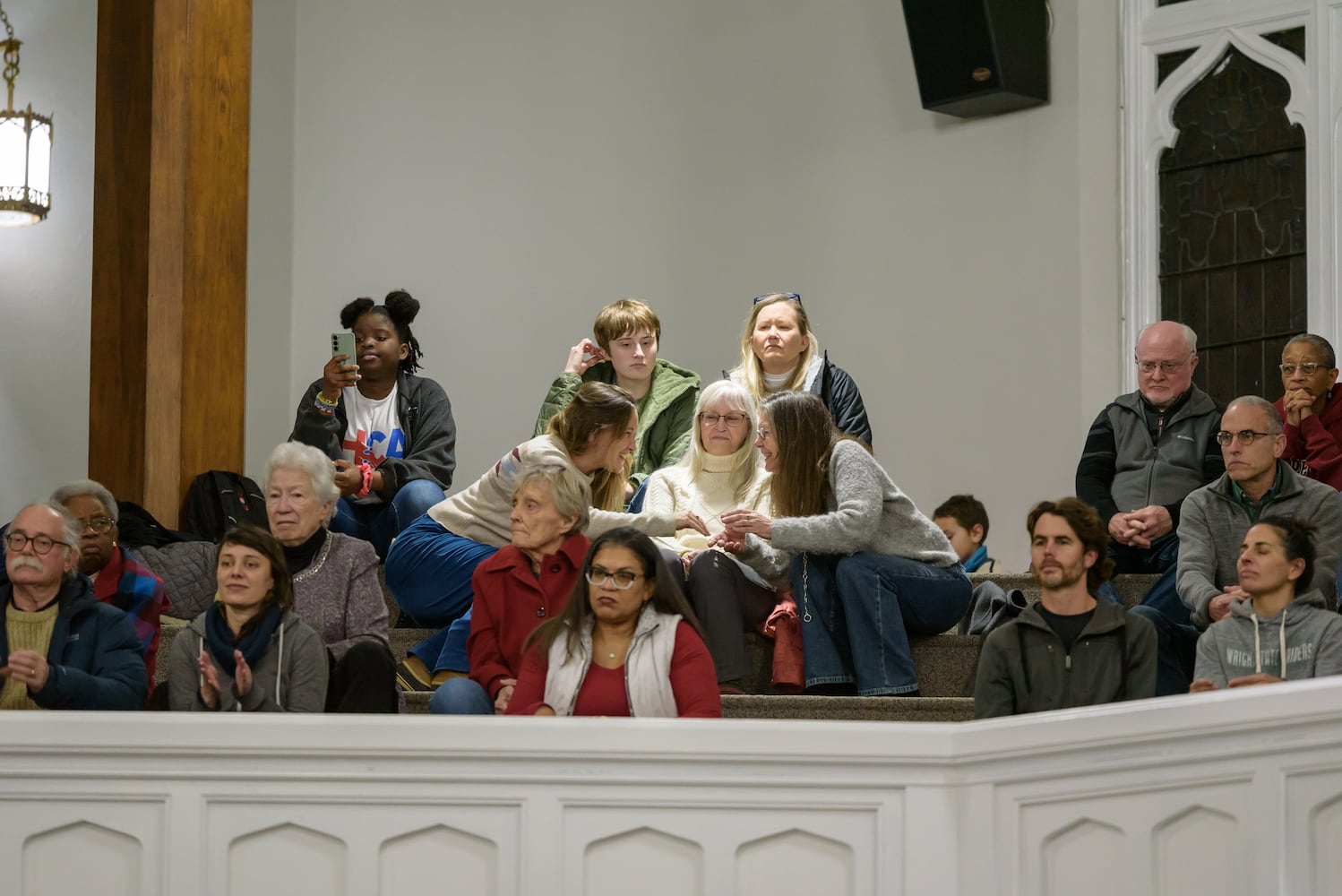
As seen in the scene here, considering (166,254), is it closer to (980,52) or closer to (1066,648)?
(1066,648)

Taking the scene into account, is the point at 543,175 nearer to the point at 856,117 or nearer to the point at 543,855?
the point at 856,117

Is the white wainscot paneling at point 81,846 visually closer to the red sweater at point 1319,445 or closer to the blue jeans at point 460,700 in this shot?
the blue jeans at point 460,700

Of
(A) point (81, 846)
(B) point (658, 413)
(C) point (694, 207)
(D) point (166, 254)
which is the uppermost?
(C) point (694, 207)

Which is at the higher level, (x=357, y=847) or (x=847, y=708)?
(x=847, y=708)

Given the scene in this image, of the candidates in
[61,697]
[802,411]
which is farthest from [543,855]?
[802,411]

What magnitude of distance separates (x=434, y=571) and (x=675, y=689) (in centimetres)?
130

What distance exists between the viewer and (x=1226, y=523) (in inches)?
196

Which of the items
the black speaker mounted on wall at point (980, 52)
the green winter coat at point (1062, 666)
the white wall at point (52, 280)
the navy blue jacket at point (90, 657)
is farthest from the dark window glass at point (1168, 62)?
the navy blue jacket at point (90, 657)

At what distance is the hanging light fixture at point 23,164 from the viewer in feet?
21.8

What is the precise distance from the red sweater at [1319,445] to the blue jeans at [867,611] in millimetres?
1408

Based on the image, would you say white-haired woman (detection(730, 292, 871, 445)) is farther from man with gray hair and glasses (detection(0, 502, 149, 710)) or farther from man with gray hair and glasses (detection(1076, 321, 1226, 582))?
man with gray hair and glasses (detection(0, 502, 149, 710))

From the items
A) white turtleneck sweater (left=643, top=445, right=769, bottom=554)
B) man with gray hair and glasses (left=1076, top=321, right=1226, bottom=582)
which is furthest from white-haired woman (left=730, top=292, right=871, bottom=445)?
man with gray hair and glasses (left=1076, top=321, right=1226, bottom=582)

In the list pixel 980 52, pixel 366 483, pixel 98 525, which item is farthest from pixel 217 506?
pixel 980 52

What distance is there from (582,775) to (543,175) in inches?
228
